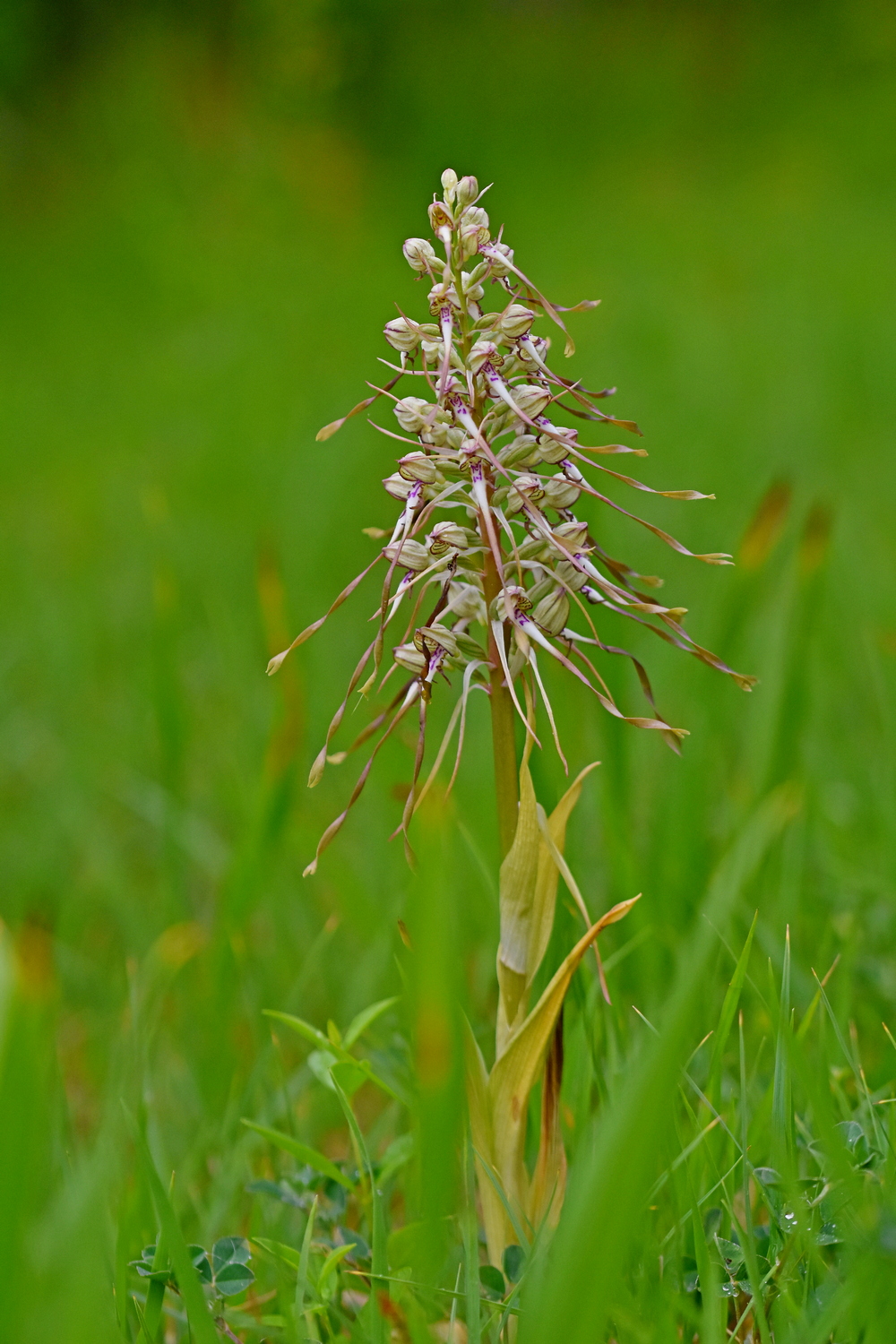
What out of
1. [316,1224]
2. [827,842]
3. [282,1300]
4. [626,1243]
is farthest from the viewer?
[827,842]

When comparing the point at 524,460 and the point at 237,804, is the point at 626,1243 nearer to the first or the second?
the point at 524,460

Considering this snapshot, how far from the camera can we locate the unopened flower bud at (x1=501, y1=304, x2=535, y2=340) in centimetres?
65

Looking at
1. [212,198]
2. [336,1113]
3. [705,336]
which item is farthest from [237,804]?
[212,198]

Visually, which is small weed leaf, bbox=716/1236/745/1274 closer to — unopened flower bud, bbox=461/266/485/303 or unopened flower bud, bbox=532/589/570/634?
unopened flower bud, bbox=532/589/570/634

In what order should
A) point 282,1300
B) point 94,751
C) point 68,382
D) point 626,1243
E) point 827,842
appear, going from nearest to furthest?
point 626,1243
point 282,1300
point 827,842
point 94,751
point 68,382

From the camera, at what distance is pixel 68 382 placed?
5.18m

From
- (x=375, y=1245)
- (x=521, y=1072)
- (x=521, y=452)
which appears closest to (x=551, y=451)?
(x=521, y=452)

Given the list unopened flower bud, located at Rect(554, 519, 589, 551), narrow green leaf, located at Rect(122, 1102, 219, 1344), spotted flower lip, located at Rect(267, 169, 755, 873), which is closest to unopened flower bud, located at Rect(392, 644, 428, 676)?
spotted flower lip, located at Rect(267, 169, 755, 873)

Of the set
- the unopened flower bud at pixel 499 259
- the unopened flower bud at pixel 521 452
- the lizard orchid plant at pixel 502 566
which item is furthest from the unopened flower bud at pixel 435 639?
the unopened flower bud at pixel 499 259

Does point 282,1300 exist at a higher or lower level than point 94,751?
lower

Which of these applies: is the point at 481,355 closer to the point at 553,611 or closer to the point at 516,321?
the point at 516,321

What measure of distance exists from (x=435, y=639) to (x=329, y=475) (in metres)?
2.33

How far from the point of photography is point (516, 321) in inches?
25.5

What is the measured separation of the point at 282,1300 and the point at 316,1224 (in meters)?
0.19
